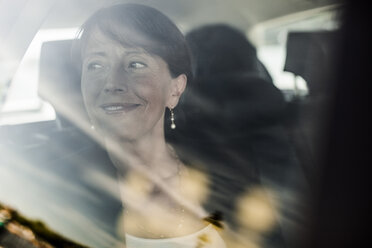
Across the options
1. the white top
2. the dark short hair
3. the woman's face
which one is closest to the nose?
the woman's face

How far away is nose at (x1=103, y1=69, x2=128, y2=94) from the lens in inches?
59.5

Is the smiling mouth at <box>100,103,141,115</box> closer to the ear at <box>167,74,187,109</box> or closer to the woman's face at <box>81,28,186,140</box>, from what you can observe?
the woman's face at <box>81,28,186,140</box>

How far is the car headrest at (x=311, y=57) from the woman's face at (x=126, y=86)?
0.43 metres

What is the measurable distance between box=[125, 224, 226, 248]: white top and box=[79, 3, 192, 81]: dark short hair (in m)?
0.58

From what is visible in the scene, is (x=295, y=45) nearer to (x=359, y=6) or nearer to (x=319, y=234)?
(x=359, y=6)

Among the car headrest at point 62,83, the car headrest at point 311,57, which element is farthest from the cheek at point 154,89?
the car headrest at point 311,57

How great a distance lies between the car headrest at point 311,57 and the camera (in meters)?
1.15

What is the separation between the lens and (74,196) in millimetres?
1708

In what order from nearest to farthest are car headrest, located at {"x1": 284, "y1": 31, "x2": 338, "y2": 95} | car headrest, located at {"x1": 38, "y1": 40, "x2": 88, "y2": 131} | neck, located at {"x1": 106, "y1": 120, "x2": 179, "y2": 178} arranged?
1. car headrest, located at {"x1": 284, "y1": 31, "x2": 338, "y2": 95}
2. neck, located at {"x1": 106, "y1": 120, "x2": 179, "y2": 178}
3. car headrest, located at {"x1": 38, "y1": 40, "x2": 88, "y2": 131}

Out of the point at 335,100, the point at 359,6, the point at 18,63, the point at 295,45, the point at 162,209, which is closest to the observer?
the point at 359,6

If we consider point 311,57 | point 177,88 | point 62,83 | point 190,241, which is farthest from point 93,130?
point 311,57

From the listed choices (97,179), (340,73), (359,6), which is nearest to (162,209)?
(97,179)

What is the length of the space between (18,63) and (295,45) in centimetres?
131

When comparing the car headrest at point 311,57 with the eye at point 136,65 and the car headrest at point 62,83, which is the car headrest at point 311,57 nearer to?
the eye at point 136,65
